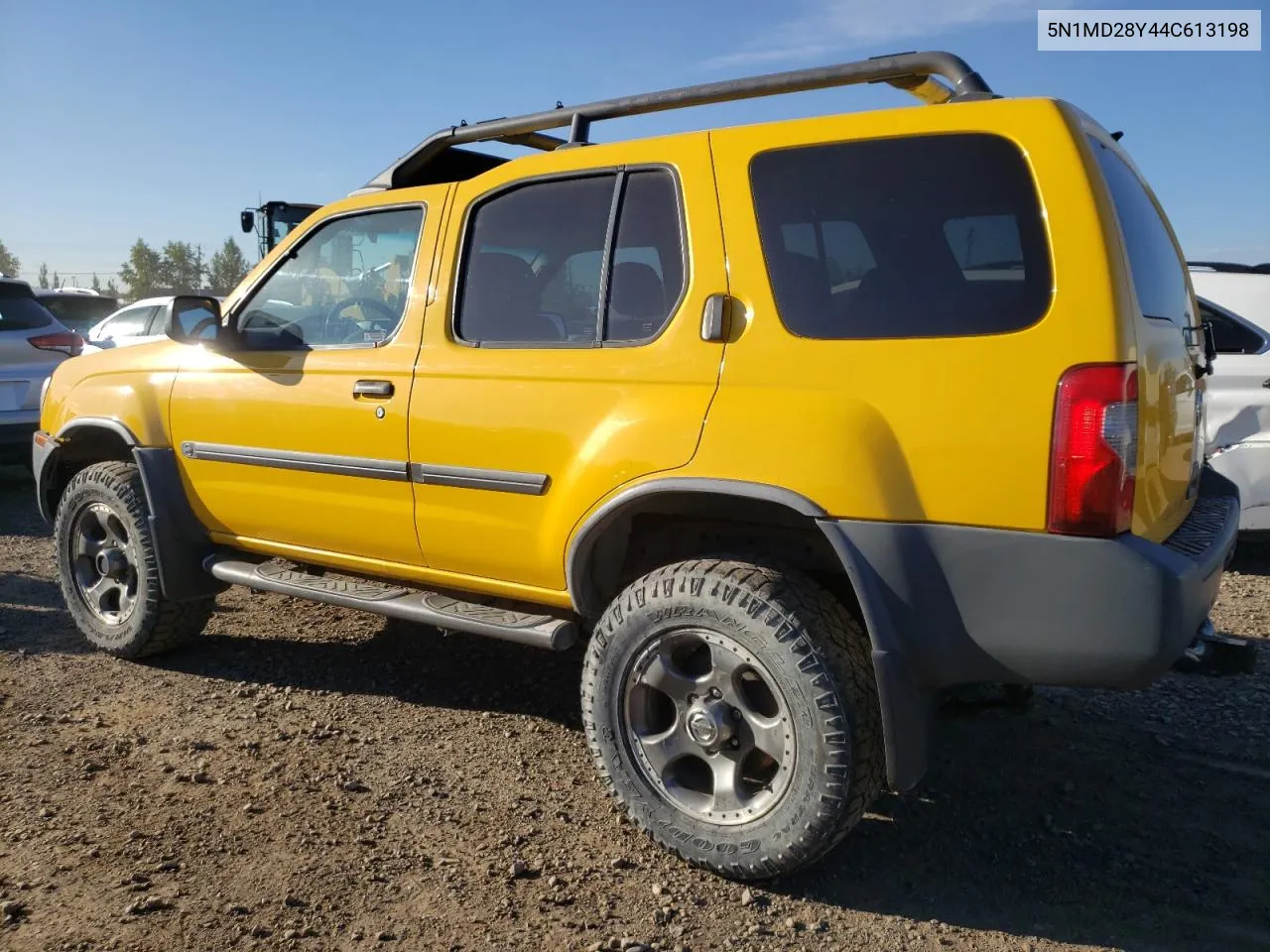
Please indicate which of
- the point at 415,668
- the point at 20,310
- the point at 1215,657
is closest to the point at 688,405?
the point at 1215,657

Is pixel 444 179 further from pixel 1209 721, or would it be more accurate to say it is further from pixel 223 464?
pixel 1209 721

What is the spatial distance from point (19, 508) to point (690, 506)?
23.8ft

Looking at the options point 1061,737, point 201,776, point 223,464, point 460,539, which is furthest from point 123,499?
point 1061,737

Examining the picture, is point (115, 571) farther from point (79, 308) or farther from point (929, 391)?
point (79, 308)

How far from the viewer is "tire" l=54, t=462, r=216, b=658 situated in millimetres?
4199

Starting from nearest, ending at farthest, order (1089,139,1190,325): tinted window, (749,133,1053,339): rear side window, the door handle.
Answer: (749,133,1053,339): rear side window → (1089,139,1190,325): tinted window → the door handle

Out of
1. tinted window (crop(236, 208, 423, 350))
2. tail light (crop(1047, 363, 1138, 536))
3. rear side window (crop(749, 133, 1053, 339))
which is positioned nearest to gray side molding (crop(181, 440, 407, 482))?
tinted window (crop(236, 208, 423, 350))

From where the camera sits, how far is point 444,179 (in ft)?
13.3

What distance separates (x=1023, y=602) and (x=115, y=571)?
12.5ft

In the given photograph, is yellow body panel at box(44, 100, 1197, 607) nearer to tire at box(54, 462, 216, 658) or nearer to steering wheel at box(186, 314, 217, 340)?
steering wheel at box(186, 314, 217, 340)

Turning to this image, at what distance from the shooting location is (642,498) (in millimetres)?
2789

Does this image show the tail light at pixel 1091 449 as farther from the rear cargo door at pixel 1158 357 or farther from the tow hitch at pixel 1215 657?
the tow hitch at pixel 1215 657

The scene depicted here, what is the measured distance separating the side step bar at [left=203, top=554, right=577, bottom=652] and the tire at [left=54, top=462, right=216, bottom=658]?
33 centimetres

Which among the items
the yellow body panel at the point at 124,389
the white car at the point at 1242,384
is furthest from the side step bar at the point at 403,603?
the white car at the point at 1242,384
